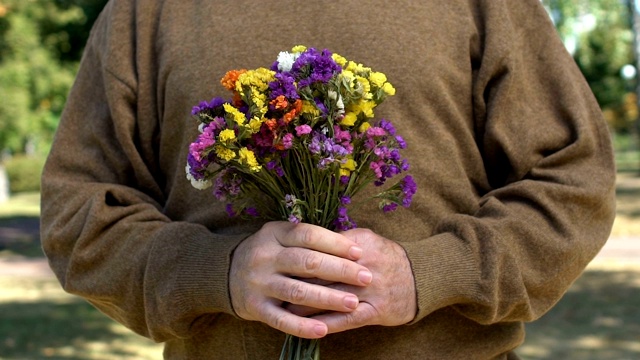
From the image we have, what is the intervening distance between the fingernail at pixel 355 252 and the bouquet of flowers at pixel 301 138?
0.23 ft

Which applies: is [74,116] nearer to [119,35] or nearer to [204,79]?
[119,35]

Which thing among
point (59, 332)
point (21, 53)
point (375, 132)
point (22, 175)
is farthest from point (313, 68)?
point (22, 175)

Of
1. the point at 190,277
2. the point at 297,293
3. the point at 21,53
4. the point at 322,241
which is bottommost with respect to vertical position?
the point at 21,53

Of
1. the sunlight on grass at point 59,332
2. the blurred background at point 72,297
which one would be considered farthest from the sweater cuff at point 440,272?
the sunlight on grass at point 59,332

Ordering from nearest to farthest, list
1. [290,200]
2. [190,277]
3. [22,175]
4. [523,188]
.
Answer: [290,200] < [190,277] < [523,188] < [22,175]

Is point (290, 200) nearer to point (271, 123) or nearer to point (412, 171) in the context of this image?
point (271, 123)

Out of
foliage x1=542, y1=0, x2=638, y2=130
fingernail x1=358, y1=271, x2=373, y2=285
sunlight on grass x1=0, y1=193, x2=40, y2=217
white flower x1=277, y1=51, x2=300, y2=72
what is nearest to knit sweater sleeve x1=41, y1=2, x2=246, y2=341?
fingernail x1=358, y1=271, x2=373, y2=285

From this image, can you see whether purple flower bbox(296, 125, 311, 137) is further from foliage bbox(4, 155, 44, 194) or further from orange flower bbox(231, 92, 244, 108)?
foliage bbox(4, 155, 44, 194)

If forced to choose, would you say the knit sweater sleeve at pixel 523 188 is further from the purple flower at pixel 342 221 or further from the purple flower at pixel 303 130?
the purple flower at pixel 303 130

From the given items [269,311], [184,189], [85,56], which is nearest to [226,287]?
[269,311]

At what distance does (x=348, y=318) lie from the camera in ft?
5.65

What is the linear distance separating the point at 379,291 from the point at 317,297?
14 cm

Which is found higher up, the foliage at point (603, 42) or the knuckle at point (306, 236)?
the knuckle at point (306, 236)

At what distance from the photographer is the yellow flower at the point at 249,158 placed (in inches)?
62.4
